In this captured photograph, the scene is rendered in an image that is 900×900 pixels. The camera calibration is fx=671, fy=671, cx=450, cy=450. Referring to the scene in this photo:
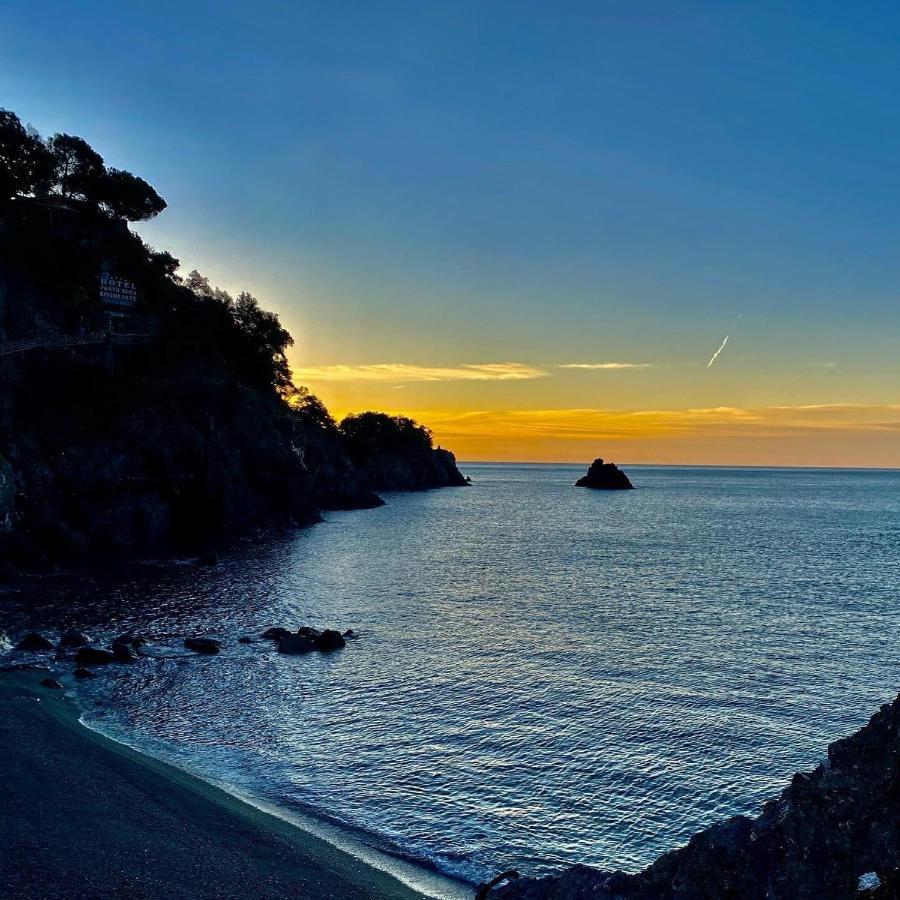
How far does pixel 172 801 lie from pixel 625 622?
1354 inches

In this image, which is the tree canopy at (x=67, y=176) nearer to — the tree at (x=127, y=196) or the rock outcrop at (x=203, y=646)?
the tree at (x=127, y=196)

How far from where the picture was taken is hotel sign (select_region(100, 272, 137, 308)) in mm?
90000

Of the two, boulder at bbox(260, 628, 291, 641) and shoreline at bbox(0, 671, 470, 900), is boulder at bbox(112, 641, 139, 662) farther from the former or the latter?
shoreline at bbox(0, 671, 470, 900)

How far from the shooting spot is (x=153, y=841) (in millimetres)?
16328

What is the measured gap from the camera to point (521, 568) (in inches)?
2906

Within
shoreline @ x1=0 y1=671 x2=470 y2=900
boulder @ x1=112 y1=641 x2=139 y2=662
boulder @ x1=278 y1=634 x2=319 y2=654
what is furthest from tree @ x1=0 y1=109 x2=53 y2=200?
shoreline @ x1=0 y1=671 x2=470 y2=900

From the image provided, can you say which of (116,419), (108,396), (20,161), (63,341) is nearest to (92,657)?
(116,419)

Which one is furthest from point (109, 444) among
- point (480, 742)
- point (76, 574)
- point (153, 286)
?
point (480, 742)

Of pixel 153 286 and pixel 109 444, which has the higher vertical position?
pixel 153 286

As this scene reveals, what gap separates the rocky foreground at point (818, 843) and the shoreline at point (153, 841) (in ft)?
28.0

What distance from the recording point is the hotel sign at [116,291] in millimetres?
90000

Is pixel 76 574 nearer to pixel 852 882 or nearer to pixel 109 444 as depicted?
pixel 109 444

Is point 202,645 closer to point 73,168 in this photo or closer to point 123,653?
point 123,653

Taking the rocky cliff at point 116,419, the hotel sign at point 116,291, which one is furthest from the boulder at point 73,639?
the hotel sign at point 116,291
